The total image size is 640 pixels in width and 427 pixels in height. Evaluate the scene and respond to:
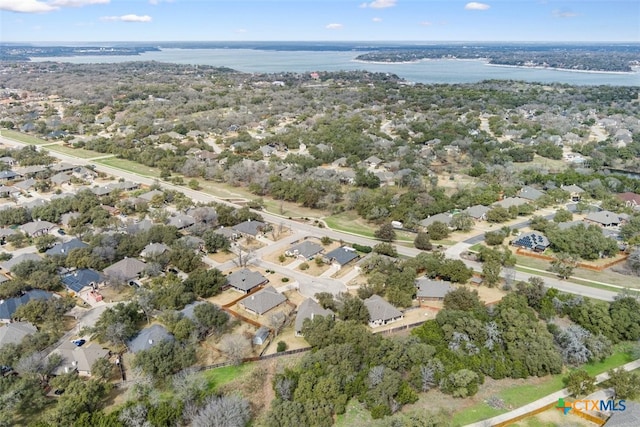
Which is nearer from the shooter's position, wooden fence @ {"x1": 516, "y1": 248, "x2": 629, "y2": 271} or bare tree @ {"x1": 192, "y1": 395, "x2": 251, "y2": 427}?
bare tree @ {"x1": 192, "y1": 395, "x2": 251, "y2": 427}

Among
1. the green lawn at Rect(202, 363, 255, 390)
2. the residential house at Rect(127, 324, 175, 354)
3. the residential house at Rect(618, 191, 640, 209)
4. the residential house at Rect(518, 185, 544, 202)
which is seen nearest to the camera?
the green lawn at Rect(202, 363, 255, 390)

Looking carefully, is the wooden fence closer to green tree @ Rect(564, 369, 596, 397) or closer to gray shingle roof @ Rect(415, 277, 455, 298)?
gray shingle roof @ Rect(415, 277, 455, 298)

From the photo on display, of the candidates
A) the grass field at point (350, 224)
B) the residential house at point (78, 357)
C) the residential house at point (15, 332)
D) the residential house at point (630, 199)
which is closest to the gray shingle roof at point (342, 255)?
the grass field at point (350, 224)

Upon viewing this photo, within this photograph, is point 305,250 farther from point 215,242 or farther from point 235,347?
point 235,347

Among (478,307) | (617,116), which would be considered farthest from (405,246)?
(617,116)

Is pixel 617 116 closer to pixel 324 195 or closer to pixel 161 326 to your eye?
pixel 324 195

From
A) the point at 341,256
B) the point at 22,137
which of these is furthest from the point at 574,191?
the point at 22,137

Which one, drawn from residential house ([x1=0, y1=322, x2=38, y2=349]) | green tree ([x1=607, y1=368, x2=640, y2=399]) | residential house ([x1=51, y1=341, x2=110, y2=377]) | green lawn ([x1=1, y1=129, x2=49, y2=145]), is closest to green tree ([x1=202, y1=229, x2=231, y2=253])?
residential house ([x1=51, y1=341, x2=110, y2=377])
